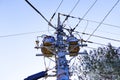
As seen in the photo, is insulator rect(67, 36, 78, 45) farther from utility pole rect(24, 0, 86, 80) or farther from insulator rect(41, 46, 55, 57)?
insulator rect(41, 46, 55, 57)

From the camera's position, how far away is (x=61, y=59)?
42.9 feet

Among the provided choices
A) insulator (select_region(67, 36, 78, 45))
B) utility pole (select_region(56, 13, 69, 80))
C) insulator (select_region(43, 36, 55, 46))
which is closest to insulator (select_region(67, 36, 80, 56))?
insulator (select_region(67, 36, 78, 45))

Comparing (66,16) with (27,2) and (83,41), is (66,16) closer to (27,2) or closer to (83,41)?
(83,41)

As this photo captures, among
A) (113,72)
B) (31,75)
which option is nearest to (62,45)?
(31,75)

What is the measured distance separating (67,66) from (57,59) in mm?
697

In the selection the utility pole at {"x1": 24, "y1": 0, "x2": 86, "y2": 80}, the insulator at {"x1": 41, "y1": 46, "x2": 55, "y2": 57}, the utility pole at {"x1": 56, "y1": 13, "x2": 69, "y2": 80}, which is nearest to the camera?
the utility pole at {"x1": 56, "y1": 13, "x2": 69, "y2": 80}

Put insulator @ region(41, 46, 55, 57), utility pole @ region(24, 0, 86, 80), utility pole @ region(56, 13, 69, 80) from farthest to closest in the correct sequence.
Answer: insulator @ region(41, 46, 55, 57) → utility pole @ region(24, 0, 86, 80) → utility pole @ region(56, 13, 69, 80)

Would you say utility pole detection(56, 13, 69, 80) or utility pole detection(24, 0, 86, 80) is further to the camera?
utility pole detection(24, 0, 86, 80)

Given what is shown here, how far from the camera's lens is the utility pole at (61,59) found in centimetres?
1248

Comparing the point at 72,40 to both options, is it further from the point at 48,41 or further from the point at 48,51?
the point at 48,51

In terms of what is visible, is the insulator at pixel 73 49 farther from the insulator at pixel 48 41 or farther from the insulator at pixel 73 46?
the insulator at pixel 48 41

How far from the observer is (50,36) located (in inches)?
564

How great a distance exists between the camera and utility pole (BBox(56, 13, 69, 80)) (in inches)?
491

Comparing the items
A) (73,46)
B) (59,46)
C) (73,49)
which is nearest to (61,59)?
(59,46)
